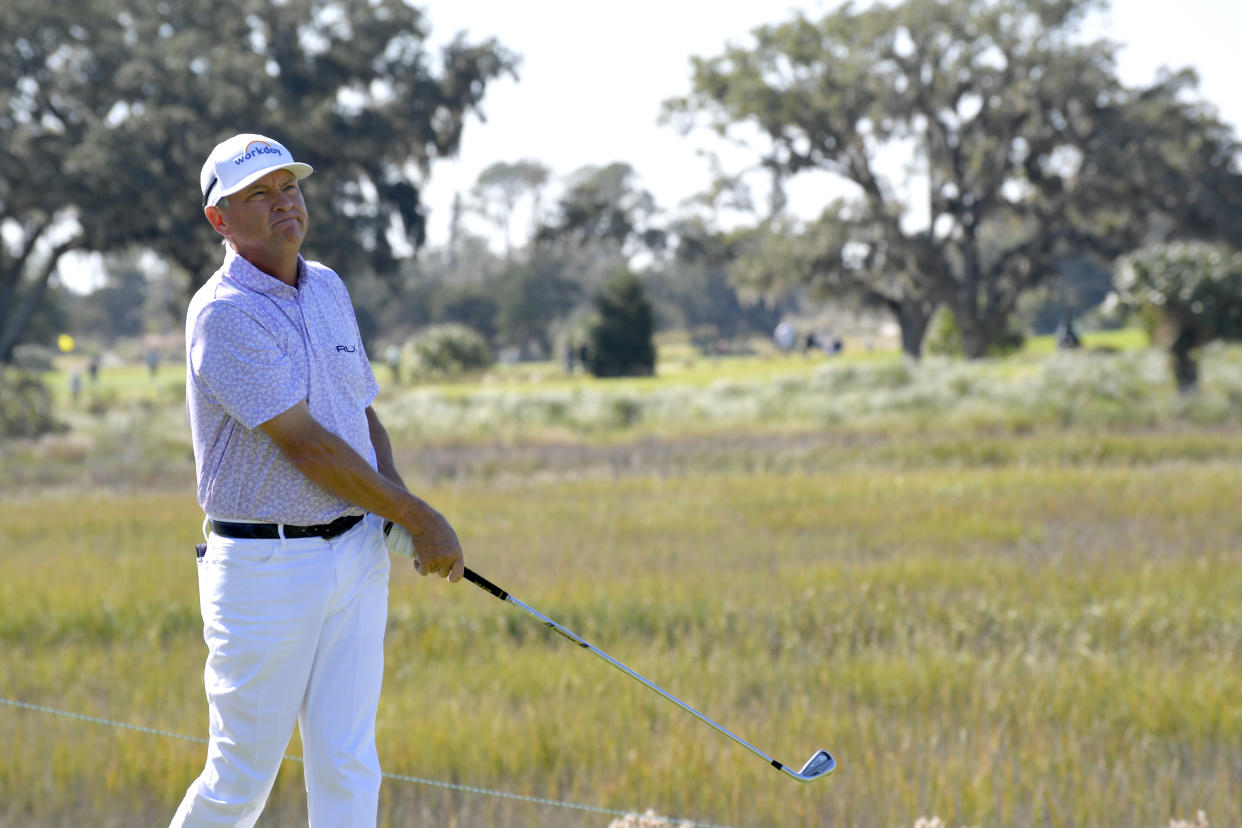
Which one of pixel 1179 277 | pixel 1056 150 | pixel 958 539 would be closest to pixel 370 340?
pixel 1056 150

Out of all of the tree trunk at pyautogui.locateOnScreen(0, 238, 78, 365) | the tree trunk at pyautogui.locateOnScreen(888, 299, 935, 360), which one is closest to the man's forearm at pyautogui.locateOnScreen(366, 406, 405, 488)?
the tree trunk at pyautogui.locateOnScreen(0, 238, 78, 365)

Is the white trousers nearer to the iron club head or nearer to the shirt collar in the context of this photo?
the shirt collar

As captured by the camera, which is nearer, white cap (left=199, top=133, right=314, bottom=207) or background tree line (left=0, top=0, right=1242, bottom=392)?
white cap (left=199, top=133, right=314, bottom=207)

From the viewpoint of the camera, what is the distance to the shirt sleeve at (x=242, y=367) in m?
3.33

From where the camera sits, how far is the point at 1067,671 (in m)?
6.80

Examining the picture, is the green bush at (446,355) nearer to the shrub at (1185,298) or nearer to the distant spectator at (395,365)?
the distant spectator at (395,365)

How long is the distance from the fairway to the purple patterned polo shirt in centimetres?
213

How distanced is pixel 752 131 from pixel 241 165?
151ft

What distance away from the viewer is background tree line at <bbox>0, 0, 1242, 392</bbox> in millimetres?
38781

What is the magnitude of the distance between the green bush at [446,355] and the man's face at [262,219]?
53383 mm

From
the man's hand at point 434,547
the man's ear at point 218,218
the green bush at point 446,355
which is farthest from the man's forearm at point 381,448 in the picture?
the green bush at point 446,355

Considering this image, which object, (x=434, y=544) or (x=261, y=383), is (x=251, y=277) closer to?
(x=261, y=383)

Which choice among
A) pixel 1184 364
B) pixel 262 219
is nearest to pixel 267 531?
pixel 262 219

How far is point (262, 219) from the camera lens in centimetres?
344
